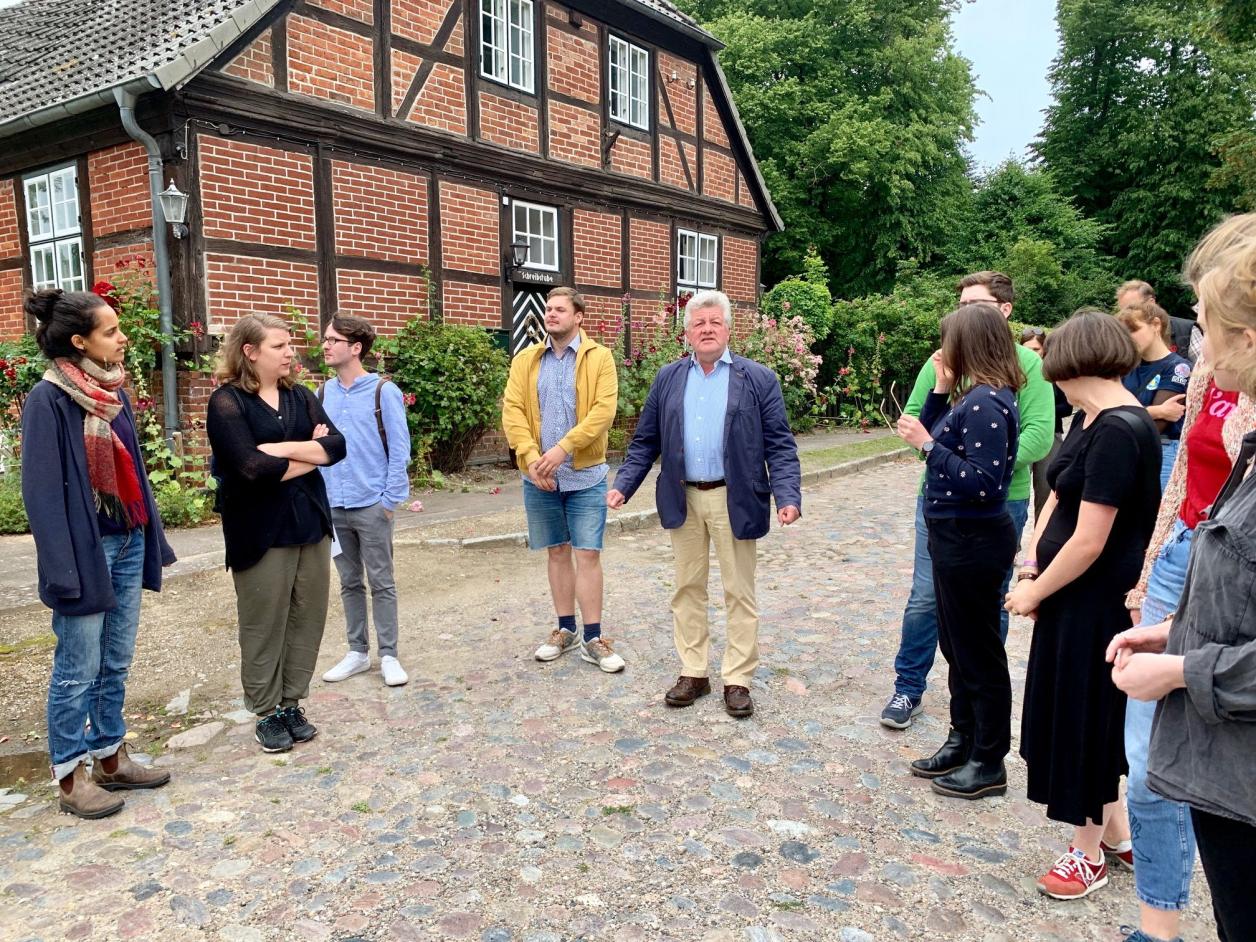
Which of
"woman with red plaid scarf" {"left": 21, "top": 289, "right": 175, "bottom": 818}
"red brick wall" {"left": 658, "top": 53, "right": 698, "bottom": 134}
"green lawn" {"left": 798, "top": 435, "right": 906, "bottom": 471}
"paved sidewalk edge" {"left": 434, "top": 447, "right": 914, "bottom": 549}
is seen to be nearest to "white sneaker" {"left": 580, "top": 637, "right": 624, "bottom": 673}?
"woman with red plaid scarf" {"left": 21, "top": 289, "right": 175, "bottom": 818}

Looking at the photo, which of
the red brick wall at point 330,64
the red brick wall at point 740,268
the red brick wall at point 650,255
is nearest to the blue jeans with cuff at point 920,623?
the red brick wall at point 330,64

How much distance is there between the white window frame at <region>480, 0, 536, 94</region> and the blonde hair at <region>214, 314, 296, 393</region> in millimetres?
9880

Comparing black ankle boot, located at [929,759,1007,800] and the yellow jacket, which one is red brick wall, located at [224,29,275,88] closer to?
the yellow jacket

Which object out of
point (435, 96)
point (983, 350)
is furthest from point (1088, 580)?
point (435, 96)

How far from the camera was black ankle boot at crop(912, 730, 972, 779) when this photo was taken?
143 inches

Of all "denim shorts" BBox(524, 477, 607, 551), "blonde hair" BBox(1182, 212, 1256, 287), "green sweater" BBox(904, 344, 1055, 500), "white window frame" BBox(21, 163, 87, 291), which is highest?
"white window frame" BBox(21, 163, 87, 291)

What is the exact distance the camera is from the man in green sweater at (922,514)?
377cm

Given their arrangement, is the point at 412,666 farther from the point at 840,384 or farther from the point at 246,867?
the point at 840,384

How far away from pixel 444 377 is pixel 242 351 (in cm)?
764

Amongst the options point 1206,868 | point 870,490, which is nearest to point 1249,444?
point 1206,868

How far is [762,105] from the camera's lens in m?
26.7

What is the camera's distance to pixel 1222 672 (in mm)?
1558

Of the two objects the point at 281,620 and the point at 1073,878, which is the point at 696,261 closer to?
the point at 281,620

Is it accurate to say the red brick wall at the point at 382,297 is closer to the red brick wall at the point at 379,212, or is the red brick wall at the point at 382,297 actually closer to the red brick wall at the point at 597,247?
the red brick wall at the point at 379,212
